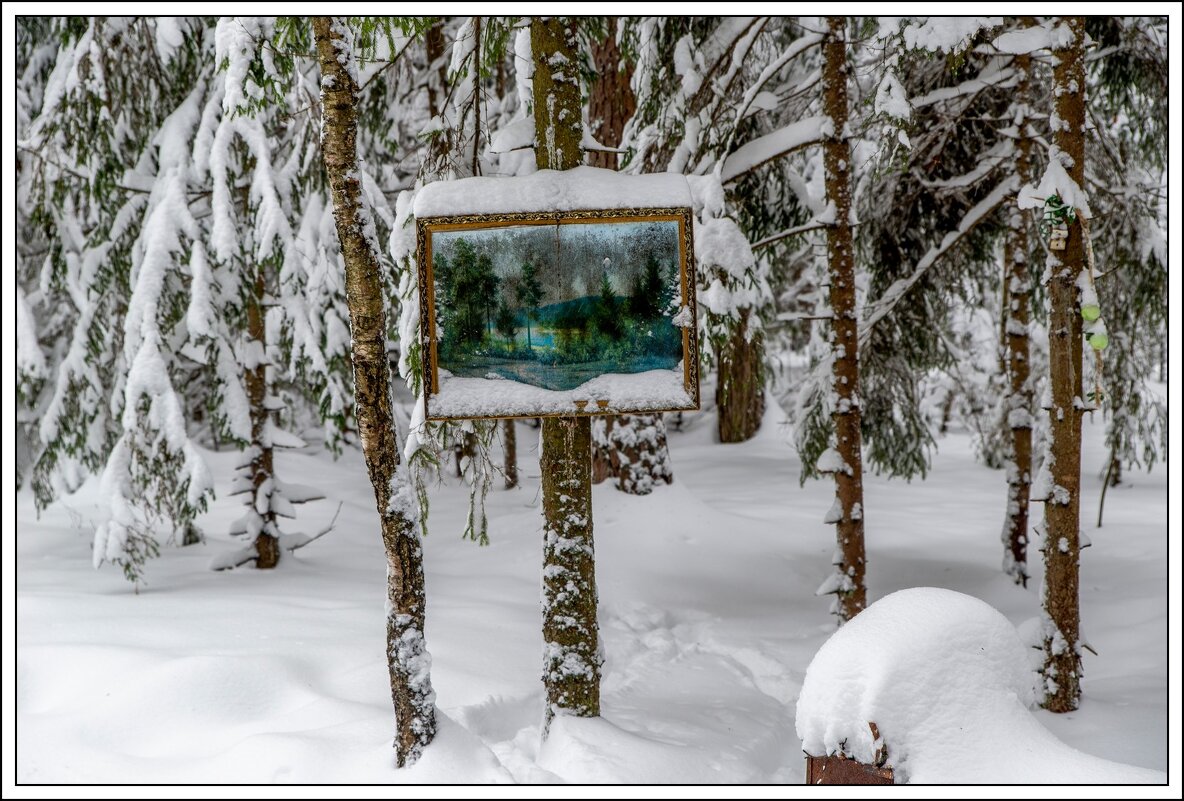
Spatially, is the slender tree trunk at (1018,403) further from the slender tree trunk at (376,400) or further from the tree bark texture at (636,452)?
the slender tree trunk at (376,400)

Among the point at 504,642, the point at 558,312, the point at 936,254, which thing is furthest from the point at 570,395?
the point at 936,254

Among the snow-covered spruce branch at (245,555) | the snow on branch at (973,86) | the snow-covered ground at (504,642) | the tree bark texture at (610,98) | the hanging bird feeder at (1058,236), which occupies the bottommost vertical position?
the snow-covered ground at (504,642)

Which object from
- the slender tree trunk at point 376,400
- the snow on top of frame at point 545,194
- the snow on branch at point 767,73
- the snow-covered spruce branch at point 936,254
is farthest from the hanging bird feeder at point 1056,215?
the slender tree trunk at point 376,400

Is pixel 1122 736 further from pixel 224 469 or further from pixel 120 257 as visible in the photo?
pixel 224 469

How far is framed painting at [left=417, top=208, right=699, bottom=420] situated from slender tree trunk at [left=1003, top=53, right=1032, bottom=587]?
559 centimetres

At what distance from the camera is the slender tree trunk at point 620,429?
8883mm

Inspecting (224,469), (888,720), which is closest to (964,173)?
(888,720)

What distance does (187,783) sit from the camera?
4082 millimetres

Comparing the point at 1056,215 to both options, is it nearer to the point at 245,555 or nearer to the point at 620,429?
the point at 620,429

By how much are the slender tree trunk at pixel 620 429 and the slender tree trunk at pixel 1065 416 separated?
4.08m

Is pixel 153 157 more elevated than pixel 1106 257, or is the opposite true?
pixel 153 157

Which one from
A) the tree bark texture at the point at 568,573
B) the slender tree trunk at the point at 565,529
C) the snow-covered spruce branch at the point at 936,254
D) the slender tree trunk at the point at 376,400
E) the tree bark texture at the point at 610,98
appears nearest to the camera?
the slender tree trunk at the point at 376,400

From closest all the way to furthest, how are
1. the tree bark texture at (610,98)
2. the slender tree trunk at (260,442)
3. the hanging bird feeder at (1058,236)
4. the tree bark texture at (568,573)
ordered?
the tree bark texture at (568,573)
the hanging bird feeder at (1058,236)
the slender tree trunk at (260,442)
the tree bark texture at (610,98)

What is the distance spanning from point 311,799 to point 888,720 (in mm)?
2741
